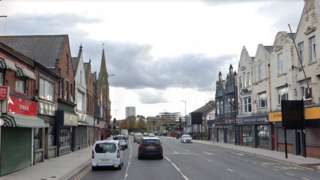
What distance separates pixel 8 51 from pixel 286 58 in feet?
97.1

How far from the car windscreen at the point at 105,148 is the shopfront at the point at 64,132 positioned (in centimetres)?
1117

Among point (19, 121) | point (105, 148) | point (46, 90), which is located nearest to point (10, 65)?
point (19, 121)

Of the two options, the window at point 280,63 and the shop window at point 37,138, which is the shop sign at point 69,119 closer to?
the shop window at point 37,138

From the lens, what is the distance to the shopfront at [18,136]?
2319 centimetres

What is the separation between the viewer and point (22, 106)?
2627 centimetres

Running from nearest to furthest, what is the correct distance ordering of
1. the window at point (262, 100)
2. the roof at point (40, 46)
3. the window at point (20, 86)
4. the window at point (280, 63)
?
1. the window at point (20, 86)
2. the roof at point (40, 46)
3. the window at point (280, 63)
4. the window at point (262, 100)

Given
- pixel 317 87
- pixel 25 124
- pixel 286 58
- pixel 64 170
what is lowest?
pixel 64 170

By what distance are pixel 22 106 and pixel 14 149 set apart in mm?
2284

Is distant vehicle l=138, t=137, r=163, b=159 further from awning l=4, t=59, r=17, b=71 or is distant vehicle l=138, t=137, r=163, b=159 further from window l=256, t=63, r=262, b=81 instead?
window l=256, t=63, r=262, b=81

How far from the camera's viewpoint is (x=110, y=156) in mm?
28000

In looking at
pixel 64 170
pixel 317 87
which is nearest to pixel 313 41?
pixel 317 87

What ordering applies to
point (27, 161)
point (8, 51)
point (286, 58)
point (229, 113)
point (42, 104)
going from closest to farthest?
point (8, 51)
point (27, 161)
point (42, 104)
point (286, 58)
point (229, 113)

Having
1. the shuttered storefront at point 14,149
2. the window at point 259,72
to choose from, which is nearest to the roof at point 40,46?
the shuttered storefront at point 14,149

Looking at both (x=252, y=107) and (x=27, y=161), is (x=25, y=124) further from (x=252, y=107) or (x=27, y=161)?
(x=252, y=107)
